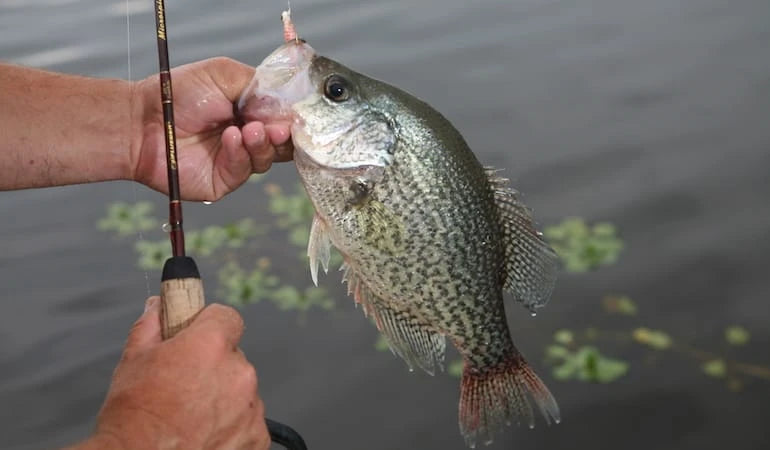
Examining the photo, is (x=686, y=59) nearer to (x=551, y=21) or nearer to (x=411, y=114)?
(x=551, y=21)

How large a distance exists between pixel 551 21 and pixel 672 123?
1.67m

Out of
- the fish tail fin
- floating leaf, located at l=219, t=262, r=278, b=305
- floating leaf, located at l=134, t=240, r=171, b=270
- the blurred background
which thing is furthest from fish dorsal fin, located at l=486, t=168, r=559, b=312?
floating leaf, located at l=134, t=240, r=171, b=270

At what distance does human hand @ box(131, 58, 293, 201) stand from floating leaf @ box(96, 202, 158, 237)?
2325mm

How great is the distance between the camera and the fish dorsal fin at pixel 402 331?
208 centimetres

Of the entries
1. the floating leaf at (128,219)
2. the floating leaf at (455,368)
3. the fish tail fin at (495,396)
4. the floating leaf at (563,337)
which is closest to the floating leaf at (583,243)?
the floating leaf at (563,337)

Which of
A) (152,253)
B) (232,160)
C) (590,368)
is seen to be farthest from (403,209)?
(152,253)

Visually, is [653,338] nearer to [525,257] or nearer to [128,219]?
[525,257]

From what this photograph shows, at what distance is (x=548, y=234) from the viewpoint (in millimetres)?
4262

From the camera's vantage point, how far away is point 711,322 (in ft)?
11.9

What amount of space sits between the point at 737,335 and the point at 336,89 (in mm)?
2348

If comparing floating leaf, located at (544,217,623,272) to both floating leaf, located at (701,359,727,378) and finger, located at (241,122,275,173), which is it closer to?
floating leaf, located at (701,359,727,378)

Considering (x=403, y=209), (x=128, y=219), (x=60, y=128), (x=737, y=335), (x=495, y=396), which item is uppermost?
(x=60, y=128)

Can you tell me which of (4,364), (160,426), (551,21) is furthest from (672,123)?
(160,426)

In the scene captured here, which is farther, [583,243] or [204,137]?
[583,243]
